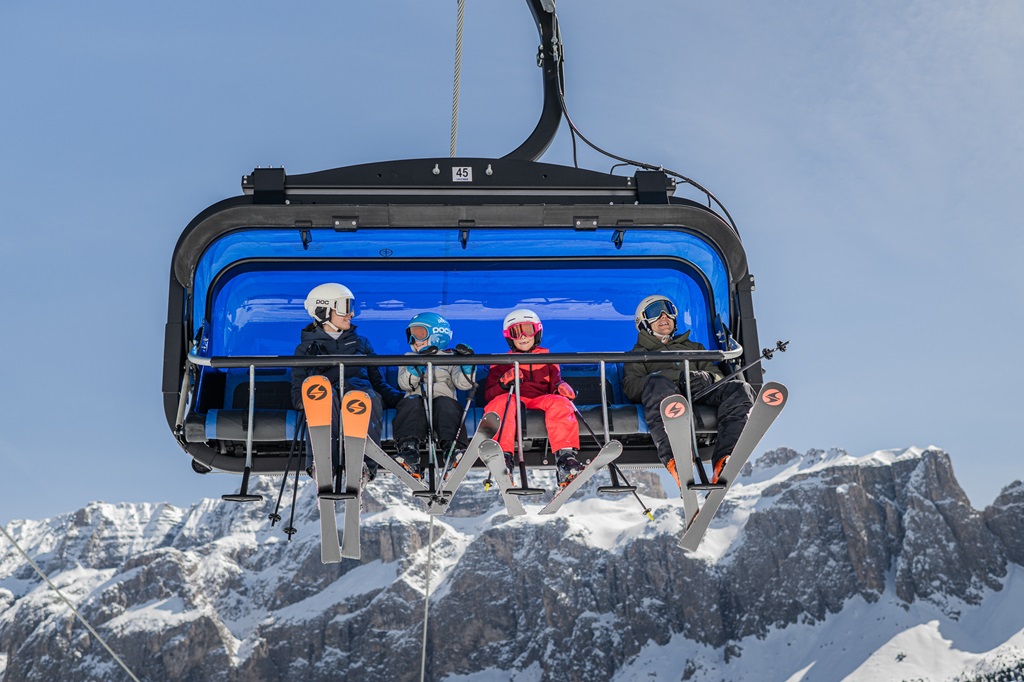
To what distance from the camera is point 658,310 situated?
7672mm

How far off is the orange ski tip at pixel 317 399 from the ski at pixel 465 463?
89 centimetres

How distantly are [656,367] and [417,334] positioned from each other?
170cm

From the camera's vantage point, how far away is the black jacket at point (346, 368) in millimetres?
6805

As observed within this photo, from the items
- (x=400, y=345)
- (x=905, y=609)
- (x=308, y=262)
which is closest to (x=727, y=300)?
(x=400, y=345)

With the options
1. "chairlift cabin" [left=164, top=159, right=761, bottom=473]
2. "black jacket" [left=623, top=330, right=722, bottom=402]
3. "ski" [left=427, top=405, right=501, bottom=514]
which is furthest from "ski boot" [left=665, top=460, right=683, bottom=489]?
"ski" [left=427, top=405, right=501, bottom=514]

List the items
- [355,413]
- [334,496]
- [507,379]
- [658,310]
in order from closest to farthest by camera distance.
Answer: [334,496]
[355,413]
[507,379]
[658,310]

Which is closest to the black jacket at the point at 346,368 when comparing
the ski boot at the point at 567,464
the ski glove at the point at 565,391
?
the ski glove at the point at 565,391

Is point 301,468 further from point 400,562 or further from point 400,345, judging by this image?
point 400,562

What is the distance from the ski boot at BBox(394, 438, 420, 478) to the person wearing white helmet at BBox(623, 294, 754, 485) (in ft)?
5.00

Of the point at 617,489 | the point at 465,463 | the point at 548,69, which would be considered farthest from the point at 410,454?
the point at 548,69

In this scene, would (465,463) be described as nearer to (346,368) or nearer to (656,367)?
(346,368)

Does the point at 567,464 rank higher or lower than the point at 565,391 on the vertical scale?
lower

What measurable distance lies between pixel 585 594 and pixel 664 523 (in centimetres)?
2823

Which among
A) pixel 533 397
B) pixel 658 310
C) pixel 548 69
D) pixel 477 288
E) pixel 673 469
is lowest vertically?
pixel 673 469
